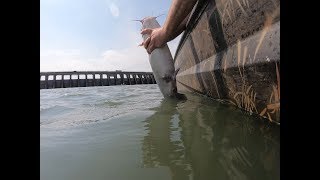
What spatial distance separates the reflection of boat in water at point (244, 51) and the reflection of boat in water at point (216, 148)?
203mm

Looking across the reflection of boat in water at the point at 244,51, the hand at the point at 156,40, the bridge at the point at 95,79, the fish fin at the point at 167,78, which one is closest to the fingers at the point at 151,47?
the hand at the point at 156,40

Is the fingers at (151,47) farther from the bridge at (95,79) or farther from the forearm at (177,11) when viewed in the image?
the bridge at (95,79)

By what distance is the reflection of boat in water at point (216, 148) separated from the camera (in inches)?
47.9

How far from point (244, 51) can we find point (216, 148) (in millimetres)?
1077

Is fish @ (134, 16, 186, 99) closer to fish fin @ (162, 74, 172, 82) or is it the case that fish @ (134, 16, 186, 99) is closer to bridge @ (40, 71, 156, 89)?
fish fin @ (162, 74, 172, 82)

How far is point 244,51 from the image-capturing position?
7.56 feet

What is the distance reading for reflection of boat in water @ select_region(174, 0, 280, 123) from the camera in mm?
1771

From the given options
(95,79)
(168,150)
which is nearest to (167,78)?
(168,150)

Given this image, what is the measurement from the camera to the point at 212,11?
122 inches

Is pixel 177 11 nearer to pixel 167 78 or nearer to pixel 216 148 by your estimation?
pixel 167 78
